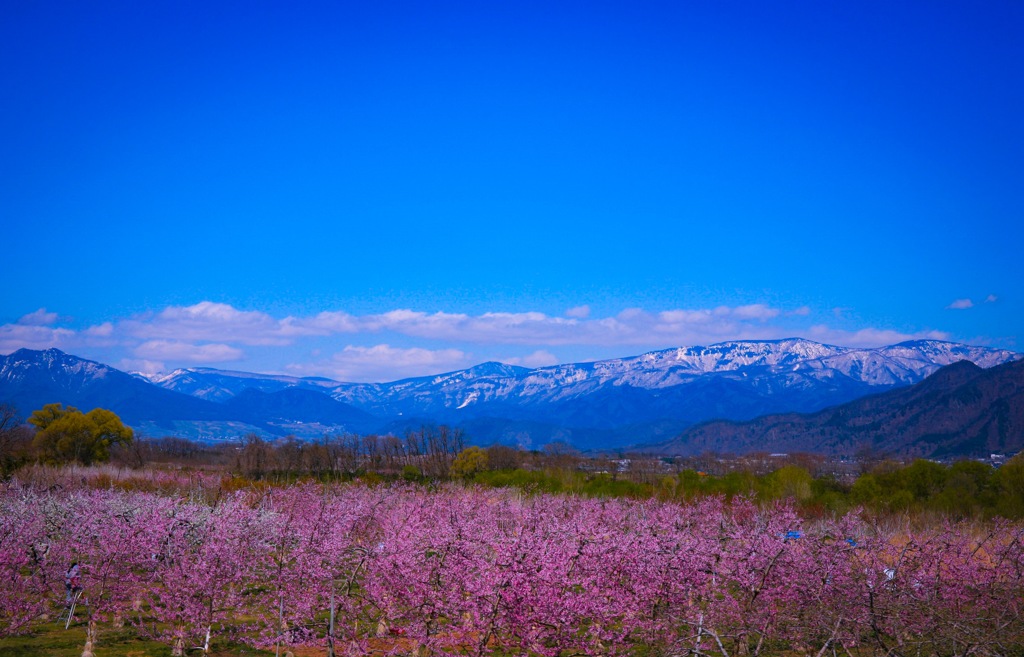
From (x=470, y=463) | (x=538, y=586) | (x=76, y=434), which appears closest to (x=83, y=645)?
(x=538, y=586)

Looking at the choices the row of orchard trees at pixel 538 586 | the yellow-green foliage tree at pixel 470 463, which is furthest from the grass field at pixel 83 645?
the yellow-green foliage tree at pixel 470 463

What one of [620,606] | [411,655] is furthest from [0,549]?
[620,606]

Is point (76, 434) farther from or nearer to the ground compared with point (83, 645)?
farther from the ground

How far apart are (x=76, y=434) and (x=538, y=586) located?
83.1 metres

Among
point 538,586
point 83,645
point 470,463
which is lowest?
point 470,463

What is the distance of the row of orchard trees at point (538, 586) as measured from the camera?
42.0 ft

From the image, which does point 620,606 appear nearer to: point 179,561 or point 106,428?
point 179,561

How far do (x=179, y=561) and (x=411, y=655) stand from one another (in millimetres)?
6266

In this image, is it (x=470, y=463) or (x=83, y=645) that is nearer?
(x=83, y=645)

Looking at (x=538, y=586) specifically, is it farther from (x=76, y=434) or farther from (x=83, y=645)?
(x=76, y=434)

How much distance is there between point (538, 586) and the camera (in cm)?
1305

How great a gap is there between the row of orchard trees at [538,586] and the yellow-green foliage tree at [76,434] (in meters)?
67.4

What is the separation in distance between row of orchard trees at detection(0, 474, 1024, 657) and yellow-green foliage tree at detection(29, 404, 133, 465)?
67380 mm

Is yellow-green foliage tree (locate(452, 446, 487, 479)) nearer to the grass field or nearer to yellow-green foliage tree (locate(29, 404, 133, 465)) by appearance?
yellow-green foliage tree (locate(29, 404, 133, 465))
